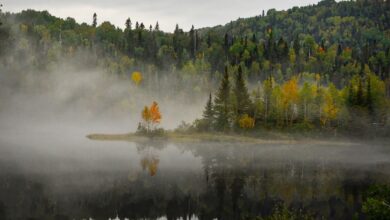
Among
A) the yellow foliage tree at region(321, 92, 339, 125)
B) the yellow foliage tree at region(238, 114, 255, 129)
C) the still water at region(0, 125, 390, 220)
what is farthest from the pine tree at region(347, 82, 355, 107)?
the yellow foliage tree at region(238, 114, 255, 129)

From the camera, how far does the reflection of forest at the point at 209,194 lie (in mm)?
59250

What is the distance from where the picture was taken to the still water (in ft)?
198

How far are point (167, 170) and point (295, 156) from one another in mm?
37953

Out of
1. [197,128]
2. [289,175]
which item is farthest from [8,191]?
[197,128]

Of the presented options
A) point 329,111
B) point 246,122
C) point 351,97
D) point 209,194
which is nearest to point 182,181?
point 209,194

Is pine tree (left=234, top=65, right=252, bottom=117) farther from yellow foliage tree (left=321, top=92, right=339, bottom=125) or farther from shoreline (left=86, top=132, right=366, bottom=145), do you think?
yellow foliage tree (left=321, top=92, right=339, bottom=125)

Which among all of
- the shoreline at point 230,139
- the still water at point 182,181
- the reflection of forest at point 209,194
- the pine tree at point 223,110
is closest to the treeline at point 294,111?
the pine tree at point 223,110

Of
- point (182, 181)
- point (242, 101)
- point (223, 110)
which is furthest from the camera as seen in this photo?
point (242, 101)

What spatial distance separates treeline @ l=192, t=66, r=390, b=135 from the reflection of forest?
161 ft

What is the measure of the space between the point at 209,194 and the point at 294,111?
92.0 meters

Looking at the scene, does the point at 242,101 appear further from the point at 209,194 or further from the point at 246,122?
the point at 209,194

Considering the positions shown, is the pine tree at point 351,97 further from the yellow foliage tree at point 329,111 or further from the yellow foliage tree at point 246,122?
the yellow foliage tree at point 246,122

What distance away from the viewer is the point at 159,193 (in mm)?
69500

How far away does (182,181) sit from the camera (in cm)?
7869
